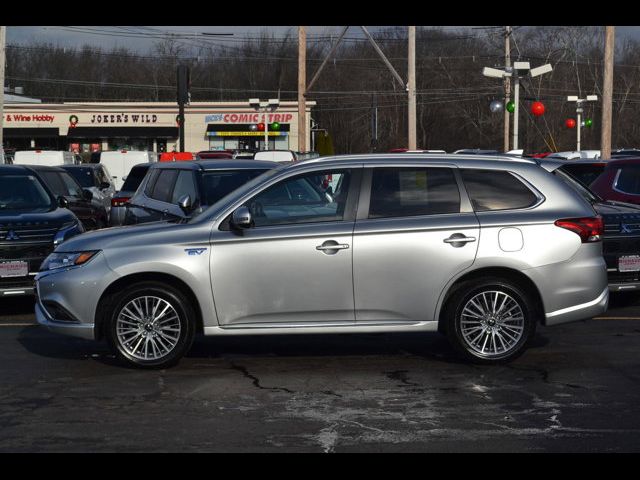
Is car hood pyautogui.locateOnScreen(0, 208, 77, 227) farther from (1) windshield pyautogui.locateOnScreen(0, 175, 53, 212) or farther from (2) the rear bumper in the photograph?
(2) the rear bumper

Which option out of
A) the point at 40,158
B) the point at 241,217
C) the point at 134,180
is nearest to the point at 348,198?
the point at 241,217

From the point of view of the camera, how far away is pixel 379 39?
6881cm

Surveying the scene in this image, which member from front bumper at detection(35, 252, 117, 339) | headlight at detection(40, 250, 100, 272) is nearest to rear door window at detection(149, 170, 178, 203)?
headlight at detection(40, 250, 100, 272)

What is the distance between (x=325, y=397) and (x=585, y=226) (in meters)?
2.86

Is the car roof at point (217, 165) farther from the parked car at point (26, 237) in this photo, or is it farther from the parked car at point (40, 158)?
the parked car at point (40, 158)

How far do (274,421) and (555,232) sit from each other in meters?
3.23

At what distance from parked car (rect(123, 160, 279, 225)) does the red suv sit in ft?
14.5

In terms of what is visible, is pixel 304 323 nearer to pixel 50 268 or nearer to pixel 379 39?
pixel 50 268

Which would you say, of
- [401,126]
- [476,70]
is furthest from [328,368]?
[401,126]

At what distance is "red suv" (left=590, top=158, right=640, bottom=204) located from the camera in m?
14.0

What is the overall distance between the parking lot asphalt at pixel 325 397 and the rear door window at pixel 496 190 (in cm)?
138

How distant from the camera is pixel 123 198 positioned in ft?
59.7

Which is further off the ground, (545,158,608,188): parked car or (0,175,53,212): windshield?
(545,158,608,188): parked car
